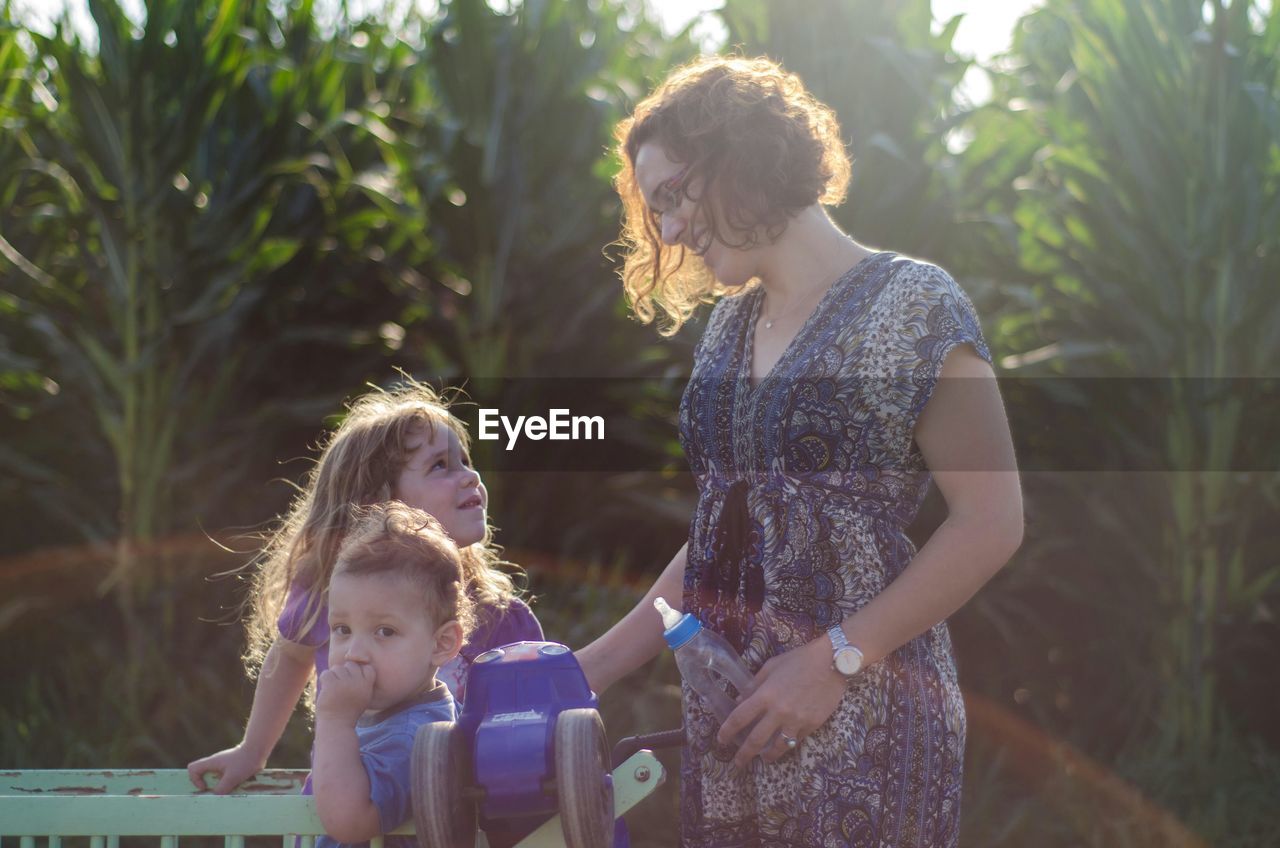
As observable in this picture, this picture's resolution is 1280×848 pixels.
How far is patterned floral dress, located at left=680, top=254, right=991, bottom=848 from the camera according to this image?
4.85ft

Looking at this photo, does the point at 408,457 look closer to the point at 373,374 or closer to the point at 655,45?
the point at 373,374

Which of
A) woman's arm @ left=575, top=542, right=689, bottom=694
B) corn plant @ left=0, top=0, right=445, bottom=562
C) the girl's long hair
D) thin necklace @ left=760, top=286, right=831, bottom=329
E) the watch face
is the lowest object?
the watch face

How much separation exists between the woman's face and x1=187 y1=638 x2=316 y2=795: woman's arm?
698 mm

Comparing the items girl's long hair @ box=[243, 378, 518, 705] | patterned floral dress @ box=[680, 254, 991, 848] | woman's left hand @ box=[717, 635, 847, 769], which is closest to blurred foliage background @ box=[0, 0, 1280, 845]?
girl's long hair @ box=[243, 378, 518, 705]

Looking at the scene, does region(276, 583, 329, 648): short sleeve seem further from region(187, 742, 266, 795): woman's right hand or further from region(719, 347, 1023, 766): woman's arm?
region(719, 347, 1023, 766): woman's arm

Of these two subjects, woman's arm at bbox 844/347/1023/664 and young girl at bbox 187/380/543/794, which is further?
young girl at bbox 187/380/543/794

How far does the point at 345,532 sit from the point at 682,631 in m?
0.47

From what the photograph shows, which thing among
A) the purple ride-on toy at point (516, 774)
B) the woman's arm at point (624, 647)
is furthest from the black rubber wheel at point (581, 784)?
the woman's arm at point (624, 647)

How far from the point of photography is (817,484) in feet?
4.98

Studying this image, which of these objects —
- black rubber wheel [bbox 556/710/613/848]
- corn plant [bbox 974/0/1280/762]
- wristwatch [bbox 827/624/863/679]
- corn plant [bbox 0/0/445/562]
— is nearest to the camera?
black rubber wheel [bbox 556/710/613/848]

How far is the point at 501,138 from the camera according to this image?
3980 millimetres

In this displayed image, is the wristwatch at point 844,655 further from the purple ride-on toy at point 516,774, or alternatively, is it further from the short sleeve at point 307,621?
the short sleeve at point 307,621

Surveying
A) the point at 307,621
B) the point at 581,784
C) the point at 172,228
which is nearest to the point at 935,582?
the point at 581,784

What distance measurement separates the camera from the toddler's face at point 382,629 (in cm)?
141
